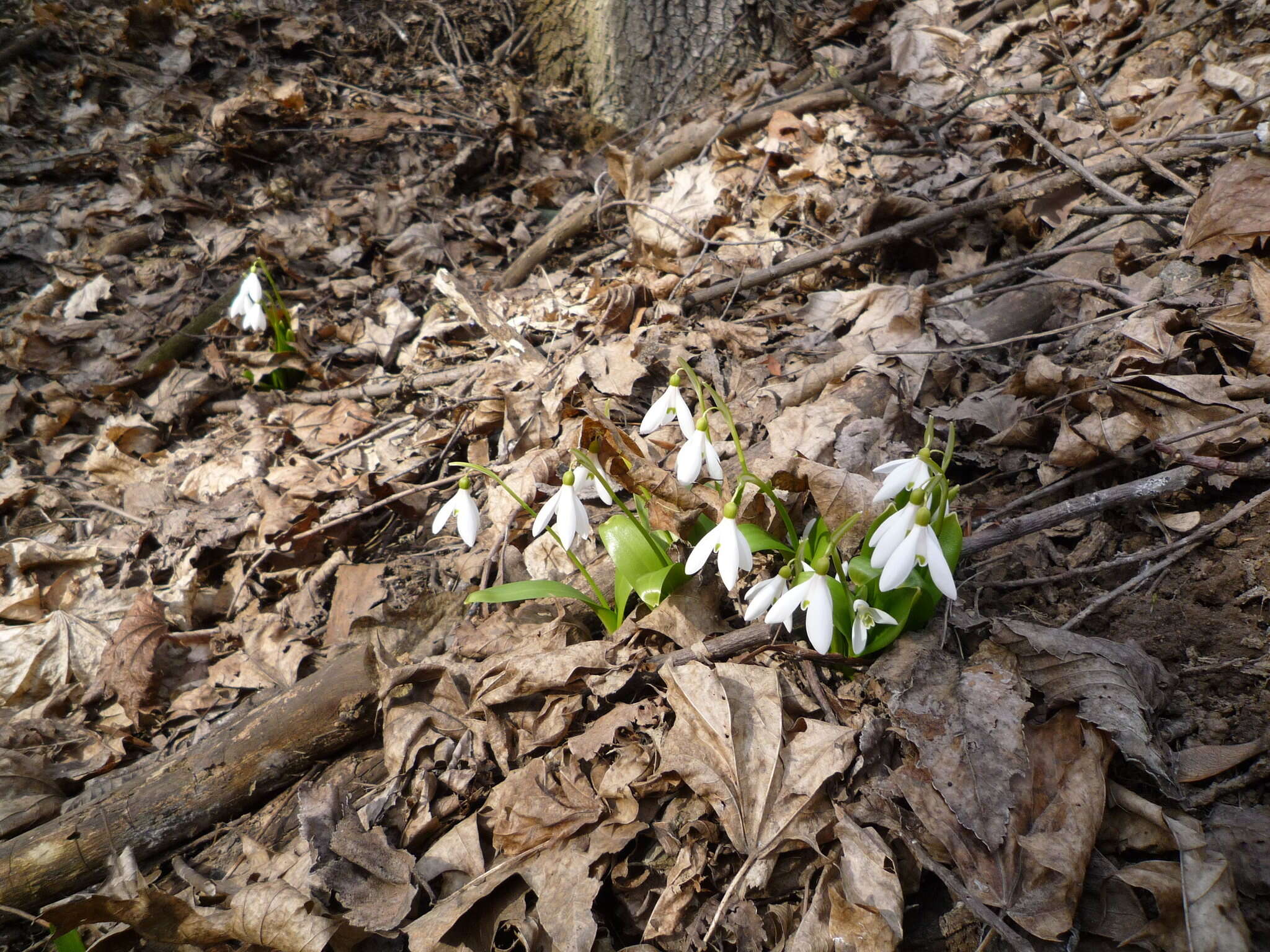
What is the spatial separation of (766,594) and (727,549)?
0.39 feet

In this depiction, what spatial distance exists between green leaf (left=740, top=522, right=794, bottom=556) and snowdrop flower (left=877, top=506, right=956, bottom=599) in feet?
1.02

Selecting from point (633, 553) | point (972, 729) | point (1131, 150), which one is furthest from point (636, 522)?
point (1131, 150)

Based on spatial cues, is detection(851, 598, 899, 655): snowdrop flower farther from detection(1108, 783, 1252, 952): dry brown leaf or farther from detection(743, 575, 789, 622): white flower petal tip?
detection(1108, 783, 1252, 952): dry brown leaf

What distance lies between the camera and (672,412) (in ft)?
5.83

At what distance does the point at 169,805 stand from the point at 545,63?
461cm

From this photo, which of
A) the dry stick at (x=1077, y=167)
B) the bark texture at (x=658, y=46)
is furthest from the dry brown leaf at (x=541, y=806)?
the bark texture at (x=658, y=46)

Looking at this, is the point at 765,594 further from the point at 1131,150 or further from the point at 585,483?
the point at 1131,150

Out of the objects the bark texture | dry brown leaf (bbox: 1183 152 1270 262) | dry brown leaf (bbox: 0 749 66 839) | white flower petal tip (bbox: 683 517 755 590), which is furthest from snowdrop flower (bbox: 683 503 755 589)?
the bark texture

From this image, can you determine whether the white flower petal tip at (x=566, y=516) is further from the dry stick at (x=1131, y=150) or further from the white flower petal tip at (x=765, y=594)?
the dry stick at (x=1131, y=150)

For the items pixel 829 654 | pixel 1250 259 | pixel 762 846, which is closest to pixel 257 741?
pixel 762 846

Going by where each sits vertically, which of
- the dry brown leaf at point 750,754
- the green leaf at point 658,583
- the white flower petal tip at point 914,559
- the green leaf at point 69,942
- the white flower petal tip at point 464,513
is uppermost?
the white flower petal tip at point 914,559

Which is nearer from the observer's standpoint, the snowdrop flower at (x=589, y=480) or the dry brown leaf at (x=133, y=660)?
the snowdrop flower at (x=589, y=480)

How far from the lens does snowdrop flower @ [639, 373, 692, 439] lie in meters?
1.65

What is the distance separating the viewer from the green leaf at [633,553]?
64.0 inches
